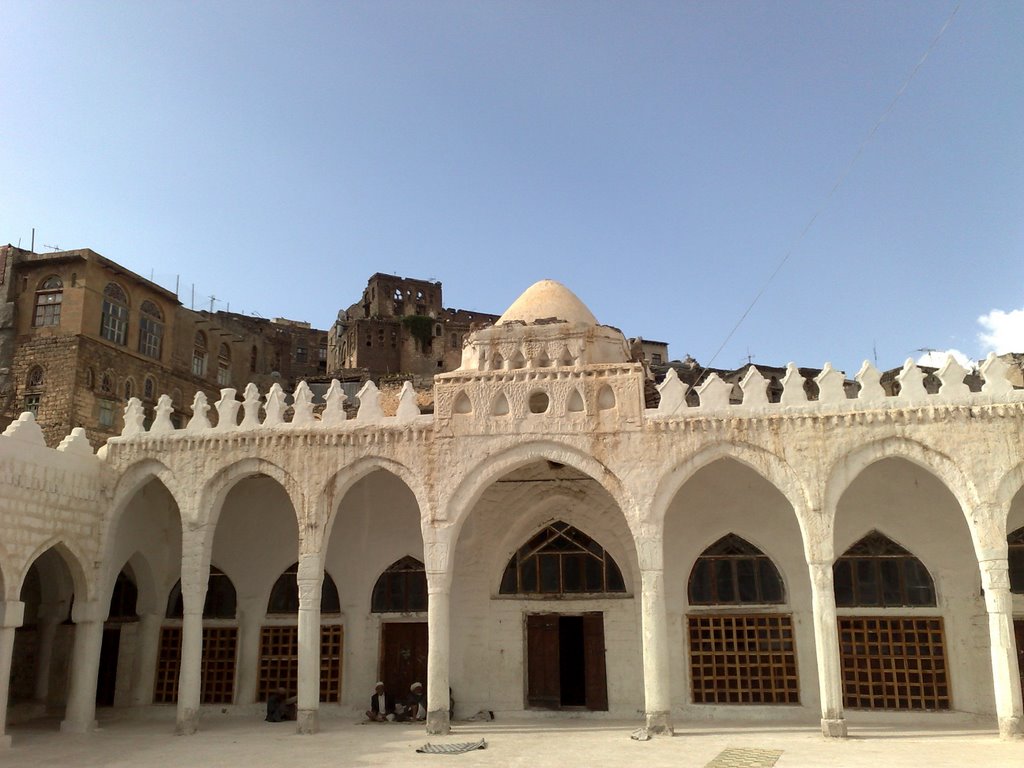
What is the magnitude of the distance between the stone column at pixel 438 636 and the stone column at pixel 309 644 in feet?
6.05

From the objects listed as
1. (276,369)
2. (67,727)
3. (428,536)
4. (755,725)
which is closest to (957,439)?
(755,725)

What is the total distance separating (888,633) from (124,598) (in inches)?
566

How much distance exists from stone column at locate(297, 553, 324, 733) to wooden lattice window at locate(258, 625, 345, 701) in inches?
95.0

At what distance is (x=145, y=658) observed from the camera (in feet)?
54.9

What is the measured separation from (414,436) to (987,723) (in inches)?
397

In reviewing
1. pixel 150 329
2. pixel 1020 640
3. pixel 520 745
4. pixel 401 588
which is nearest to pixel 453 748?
pixel 520 745

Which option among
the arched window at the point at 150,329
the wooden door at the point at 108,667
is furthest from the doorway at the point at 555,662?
the arched window at the point at 150,329

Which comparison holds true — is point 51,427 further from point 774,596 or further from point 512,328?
point 774,596

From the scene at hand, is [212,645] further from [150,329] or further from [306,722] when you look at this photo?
[150,329]

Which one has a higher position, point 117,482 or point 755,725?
point 117,482

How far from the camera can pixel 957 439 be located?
41.4ft

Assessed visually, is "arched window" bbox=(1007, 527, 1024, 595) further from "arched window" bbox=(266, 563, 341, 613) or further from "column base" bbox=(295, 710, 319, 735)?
"arched window" bbox=(266, 563, 341, 613)

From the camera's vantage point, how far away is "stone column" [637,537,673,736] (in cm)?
1280

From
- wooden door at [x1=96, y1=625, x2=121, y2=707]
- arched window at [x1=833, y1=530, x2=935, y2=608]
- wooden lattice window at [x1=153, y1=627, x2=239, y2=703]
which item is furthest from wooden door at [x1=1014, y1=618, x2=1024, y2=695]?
wooden door at [x1=96, y1=625, x2=121, y2=707]
